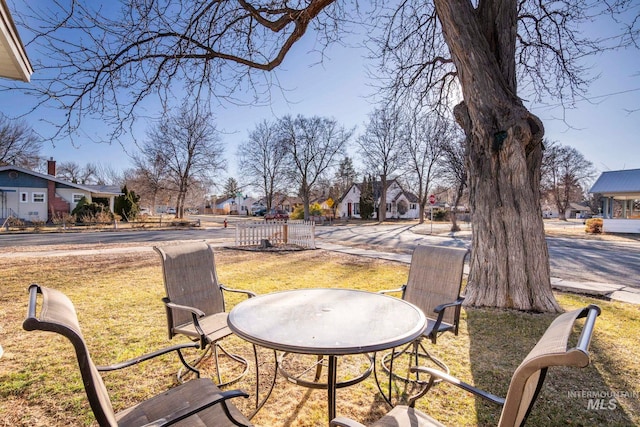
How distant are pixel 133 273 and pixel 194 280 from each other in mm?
5807

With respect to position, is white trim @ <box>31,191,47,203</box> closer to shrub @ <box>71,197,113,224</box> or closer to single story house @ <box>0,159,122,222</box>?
single story house @ <box>0,159,122,222</box>

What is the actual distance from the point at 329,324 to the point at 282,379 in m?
1.35

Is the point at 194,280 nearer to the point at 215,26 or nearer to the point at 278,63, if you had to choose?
the point at 278,63

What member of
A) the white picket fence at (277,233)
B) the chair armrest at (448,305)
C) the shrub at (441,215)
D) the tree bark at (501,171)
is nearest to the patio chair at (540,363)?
the chair armrest at (448,305)

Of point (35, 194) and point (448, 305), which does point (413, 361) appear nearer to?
point (448, 305)

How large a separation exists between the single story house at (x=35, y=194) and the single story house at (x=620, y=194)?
40.0m

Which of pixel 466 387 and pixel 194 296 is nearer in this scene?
pixel 466 387

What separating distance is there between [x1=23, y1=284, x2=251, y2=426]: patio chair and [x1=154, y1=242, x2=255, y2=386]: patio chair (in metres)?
0.86

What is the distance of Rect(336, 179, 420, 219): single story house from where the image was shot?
45.4m

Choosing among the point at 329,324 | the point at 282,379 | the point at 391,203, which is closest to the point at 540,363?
the point at 329,324

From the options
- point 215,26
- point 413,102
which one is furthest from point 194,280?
point 413,102

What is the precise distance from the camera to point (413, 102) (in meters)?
8.14

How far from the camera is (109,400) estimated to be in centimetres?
149

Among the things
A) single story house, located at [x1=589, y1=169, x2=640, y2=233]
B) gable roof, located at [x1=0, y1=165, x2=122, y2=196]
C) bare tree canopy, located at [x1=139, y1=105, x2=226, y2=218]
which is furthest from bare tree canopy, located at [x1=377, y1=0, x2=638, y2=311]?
gable roof, located at [x1=0, y1=165, x2=122, y2=196]
